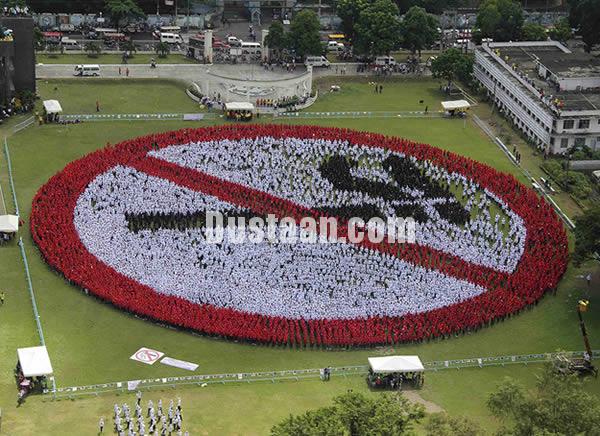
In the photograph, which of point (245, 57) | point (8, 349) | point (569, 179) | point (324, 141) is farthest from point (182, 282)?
point (245, 57)

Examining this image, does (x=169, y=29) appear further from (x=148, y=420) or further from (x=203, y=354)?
(x=148, y=420)

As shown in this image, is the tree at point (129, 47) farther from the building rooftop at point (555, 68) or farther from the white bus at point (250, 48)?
the building rooftop at point (555, 68)

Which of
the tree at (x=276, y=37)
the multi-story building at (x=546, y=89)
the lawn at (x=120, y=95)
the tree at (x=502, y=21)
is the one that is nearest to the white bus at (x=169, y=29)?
the tree at (x=276, y=37)

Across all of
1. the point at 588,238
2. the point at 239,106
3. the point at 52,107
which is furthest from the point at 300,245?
the point at 52,107

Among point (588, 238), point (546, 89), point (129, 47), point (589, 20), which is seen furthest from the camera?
point (129, 47)

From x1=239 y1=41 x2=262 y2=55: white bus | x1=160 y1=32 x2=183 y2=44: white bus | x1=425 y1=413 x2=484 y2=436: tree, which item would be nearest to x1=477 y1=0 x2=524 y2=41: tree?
x1=239 y1=41 x2=262 y2=55: white bus

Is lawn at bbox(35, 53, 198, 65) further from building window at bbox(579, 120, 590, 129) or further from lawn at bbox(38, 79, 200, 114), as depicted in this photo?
building window at bbox(579, 120, 590, 129)
